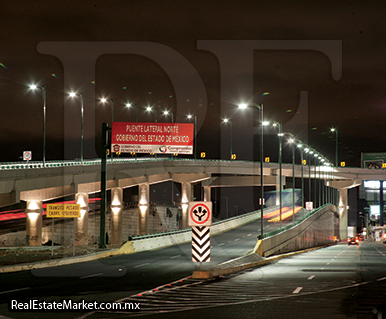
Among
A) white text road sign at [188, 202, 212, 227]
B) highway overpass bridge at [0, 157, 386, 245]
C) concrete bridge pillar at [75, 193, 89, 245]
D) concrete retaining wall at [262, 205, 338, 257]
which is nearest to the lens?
white text road sign at [188, 202, 212, 227]

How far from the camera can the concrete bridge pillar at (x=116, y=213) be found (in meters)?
84.9

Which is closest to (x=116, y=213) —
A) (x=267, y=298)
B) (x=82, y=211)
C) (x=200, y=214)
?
(x=82, y=211)

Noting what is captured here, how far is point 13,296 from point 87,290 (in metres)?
2.22

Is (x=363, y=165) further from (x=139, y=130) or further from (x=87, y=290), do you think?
(x=87, y=290)

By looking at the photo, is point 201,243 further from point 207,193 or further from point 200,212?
point 207,193

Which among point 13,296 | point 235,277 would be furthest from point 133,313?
point 235,277

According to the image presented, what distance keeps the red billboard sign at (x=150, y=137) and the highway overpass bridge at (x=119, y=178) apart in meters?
8.95

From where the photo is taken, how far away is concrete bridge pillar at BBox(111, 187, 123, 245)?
278 feet

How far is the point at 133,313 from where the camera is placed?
12.6 m

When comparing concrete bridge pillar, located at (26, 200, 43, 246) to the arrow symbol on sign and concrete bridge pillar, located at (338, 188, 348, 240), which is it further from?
concrete bridge pillar, located at (338, 188, 348, 240)

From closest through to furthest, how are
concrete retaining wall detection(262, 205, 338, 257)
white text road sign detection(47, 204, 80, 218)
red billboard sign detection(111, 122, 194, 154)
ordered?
1. white text road sign detection(47, 204, 80, 218)
2. concrete retaining wall detection(262, 205, 338, 257)
3. red billboard sign detection(111, 122, 194, 154)

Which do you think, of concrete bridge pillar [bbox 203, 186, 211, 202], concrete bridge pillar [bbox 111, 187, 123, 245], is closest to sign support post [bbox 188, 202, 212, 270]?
concrete bridge pillar [bbox 111, 187, 123, 245]

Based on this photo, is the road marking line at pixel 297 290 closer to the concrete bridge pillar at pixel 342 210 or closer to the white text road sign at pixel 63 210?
the white text road sign at pixel 63 210

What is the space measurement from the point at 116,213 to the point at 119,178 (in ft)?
52.2
